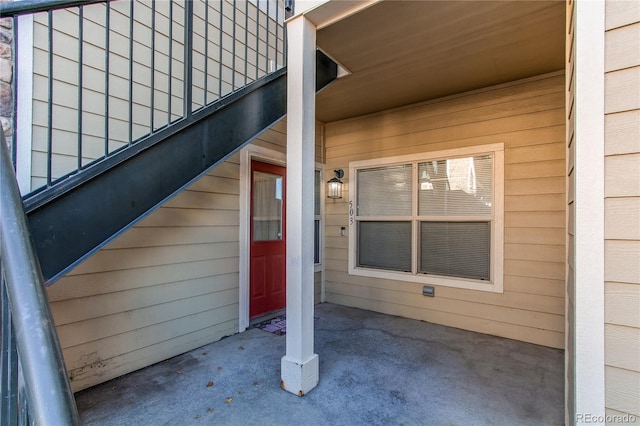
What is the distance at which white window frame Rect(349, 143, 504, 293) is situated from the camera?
3385mm

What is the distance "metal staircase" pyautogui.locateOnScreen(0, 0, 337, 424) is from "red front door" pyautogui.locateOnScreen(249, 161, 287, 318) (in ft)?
3.94

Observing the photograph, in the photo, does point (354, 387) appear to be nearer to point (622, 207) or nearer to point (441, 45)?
point (622, 207)

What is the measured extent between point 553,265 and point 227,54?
3.97 meters

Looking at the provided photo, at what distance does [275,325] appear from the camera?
3.61m

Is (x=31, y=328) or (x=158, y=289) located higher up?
(x=31, y=328)

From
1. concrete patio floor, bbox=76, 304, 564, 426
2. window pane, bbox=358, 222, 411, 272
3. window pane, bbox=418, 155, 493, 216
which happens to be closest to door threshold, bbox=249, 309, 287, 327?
concrete patio floor, bbox=76, 304, 564, 426

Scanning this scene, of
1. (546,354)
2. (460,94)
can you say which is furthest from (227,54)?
(546,354)

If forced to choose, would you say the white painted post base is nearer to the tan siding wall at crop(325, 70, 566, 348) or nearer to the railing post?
A: the railing post

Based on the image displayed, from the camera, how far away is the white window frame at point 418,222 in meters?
3.38

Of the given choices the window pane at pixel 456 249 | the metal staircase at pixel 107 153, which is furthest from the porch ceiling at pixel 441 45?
the window pane at pixel 456 249

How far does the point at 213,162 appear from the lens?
1990 mm

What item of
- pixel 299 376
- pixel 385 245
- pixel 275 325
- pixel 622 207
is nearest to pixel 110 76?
pixel 299 376

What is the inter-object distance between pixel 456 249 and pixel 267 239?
2.29 meters

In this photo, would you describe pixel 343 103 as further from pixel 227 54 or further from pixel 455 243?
pixel 455 243
